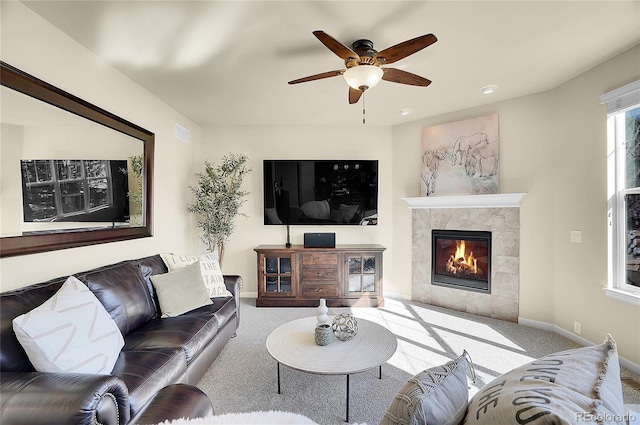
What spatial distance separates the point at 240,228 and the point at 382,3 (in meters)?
3.36

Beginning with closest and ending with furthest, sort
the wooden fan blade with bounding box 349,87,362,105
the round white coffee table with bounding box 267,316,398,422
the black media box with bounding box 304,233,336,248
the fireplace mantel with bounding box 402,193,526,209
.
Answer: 1. the round white coffee table with bounding box 267,316,398,422
2. the wooden fan blade with bounding box 349,87,362,105
3. the fireplace mantel with bounding box 402,193,526,209
4. the black media box with bounding box 304,233,336,248

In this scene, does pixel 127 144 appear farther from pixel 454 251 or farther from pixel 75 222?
pixel 454 251

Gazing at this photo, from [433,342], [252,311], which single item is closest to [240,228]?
[252,311]

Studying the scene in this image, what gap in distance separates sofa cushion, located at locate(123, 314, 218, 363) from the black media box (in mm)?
1872

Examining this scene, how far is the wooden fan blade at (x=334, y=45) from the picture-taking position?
66.2 inches

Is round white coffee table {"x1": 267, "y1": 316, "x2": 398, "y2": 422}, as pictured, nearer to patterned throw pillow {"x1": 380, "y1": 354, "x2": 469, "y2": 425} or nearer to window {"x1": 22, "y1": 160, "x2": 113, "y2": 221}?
patterned throw pillow {"x1": 380, "y1": 354, "x2": 469, "y2": 425}

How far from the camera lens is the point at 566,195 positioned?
2.85 m

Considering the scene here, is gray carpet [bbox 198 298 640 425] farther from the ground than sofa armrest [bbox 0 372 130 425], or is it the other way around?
sofa armrest [bbox 0 372 130 425]

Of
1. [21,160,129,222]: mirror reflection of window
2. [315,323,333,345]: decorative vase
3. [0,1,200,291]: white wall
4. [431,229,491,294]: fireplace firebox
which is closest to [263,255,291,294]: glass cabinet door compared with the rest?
[0,1,200,291]: white wall

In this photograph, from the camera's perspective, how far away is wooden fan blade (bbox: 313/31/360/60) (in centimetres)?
168

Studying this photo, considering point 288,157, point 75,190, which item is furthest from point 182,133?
point 75,190

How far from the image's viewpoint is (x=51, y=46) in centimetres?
192

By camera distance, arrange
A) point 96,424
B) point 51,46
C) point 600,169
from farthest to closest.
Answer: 1. point 600,169
2. point 51,46
3. point 96,424

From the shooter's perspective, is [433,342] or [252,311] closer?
[433,342]
